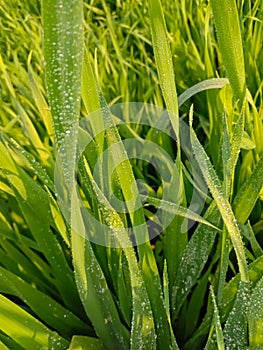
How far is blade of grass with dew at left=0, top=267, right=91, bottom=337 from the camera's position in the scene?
46cm

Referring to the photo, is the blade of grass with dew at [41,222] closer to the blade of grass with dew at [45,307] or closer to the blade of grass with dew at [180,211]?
the blade of grass with dew at [45,307]

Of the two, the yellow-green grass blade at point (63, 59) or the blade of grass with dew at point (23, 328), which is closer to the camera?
the yellow-green grass blade at point (63, 59)

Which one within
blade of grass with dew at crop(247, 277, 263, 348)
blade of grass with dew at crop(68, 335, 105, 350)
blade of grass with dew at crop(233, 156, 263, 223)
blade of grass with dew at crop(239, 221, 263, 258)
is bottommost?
blade of grass with dew at crop(68, 335, 105, 350)

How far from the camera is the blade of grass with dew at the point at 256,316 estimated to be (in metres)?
0.38

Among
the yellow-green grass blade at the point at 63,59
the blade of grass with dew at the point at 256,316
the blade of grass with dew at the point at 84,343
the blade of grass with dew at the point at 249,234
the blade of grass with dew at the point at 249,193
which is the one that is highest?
the yellow-green grass blade at the point at 63,59

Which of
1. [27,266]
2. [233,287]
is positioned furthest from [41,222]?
[233,287]

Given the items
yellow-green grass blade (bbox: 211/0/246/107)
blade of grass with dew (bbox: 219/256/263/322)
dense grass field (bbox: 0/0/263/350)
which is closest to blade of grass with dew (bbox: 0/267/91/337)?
dense grass field (bbox: 0/0/263/350)

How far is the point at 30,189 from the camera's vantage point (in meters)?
0.49

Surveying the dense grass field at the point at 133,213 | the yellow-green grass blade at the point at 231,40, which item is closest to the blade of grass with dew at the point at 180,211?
the dense grass field at the point at 133,213

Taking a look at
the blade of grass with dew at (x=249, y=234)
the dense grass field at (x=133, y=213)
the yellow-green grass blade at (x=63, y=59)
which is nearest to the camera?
the yellow-green grass blade at (x=63, y=59)

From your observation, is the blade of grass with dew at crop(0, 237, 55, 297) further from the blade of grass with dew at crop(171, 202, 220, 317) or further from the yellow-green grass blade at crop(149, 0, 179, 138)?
the yellow-green grass blade at crop(149, 0, 179, 138)

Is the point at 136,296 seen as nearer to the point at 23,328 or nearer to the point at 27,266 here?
the point at 23,328

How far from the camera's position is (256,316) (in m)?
0.38

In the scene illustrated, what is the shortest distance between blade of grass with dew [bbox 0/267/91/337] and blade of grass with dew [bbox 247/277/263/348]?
17cm
